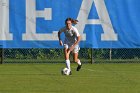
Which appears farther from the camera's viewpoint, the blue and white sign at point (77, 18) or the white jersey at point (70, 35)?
the blue and white sign at point (77, 18)

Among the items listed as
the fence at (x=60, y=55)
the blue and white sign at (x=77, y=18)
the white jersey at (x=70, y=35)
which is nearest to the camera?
the white jersey at (x=70, y=35)

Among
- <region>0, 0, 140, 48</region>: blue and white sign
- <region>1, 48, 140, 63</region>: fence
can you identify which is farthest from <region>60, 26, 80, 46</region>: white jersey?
<region>1, 48, 140, 63</region>: fence

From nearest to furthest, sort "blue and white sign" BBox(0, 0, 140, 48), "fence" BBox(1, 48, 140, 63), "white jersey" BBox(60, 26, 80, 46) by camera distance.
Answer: "white jersey" BBox(60, 26, 80, 46)
"blue and white sign" BBox(0, 0, 140, 48)
"fence" BBox(1, 48, 140, 63)

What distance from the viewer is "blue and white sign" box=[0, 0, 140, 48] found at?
78.8ft

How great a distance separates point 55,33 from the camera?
24.1 m

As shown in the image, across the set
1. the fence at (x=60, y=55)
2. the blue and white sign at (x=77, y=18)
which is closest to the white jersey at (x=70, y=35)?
the blue and white sign at (x=77, y=18)

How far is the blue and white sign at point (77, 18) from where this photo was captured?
2403 cm

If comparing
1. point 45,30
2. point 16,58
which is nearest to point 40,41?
point 45,30

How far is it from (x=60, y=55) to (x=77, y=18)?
7.85 feet

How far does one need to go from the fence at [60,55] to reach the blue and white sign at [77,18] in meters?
1.29

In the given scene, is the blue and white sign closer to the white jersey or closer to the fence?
the fence

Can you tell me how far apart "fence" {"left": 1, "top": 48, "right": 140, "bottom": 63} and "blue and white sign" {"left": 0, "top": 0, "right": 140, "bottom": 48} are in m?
1.29

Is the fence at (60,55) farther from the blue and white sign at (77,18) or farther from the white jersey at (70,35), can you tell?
the white jersey at (70,35)
